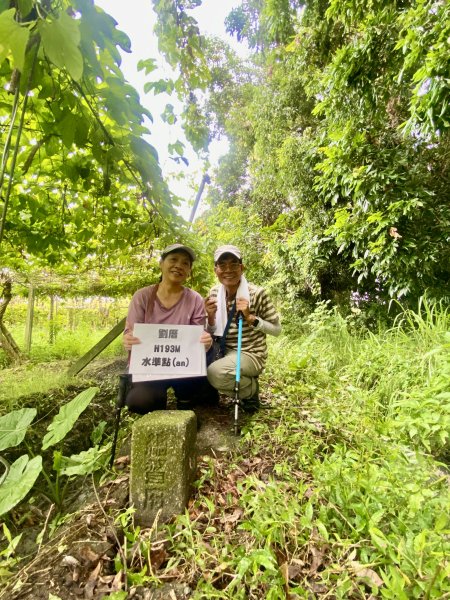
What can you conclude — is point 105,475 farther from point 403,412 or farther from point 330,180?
point 330,180

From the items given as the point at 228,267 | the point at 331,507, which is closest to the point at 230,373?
the point at 228,267

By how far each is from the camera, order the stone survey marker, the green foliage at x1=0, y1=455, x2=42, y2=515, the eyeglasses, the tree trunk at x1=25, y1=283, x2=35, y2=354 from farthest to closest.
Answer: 1. the tree trunk at x1=25, y1=283, x2=35, y2=354
2. the eyeglasses
3. the stone survey marker
4. the green foliage at x1=0, y1=455, x2=42, y2=515

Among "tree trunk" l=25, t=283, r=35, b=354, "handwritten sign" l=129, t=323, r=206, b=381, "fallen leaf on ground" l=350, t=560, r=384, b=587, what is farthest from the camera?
"tree trunk" l=25, t=283, r=35, b=354

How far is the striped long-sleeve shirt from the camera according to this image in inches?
97.3

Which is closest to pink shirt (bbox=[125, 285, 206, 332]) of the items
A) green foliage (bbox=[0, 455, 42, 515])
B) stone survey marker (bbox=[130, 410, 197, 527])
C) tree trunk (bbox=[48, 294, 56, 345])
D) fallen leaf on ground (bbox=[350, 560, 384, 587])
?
stone survey marker (bbox=[130, 410, 197, 527])

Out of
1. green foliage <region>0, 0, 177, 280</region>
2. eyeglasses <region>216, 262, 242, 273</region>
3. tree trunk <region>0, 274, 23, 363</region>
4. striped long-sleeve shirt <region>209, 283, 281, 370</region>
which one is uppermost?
green foliage <region>0, 0, 177, 280</region>

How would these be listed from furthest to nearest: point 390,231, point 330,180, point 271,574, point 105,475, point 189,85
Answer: point 330,180 → point 390,231 → point 189,85 → point 105,475 → point 271,574

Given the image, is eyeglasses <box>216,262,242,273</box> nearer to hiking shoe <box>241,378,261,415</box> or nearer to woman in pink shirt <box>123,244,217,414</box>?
woman in pink shirt <box>123,244,217,414</box>

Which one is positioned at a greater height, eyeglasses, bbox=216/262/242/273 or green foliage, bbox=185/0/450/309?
green foliage, bbox=185/0/450/309

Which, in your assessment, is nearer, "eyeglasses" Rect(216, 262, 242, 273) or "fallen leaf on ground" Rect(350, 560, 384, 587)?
"fallen leaf on ground" Rect(350, 560, 384, 587)

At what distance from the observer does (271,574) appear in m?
1.24

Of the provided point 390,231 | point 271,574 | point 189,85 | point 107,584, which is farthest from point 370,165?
point 107,584

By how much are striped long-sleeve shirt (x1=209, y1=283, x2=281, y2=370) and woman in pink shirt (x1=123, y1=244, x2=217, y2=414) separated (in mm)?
Result: 312

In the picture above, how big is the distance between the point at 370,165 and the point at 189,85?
105 inches
